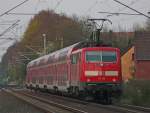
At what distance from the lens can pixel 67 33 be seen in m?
87.2

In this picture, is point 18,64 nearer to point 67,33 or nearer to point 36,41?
point 36,41

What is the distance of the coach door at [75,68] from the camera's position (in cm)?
3244

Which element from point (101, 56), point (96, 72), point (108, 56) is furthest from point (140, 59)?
point (96, 72)

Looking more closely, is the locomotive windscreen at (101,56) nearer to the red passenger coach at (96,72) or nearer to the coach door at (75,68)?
the red passenger coach at (96,72)

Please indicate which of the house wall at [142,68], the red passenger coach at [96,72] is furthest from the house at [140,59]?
the red passenger coach at [96,72]

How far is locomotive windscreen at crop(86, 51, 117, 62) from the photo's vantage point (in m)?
32.2

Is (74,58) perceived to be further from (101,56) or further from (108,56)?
(108,56)

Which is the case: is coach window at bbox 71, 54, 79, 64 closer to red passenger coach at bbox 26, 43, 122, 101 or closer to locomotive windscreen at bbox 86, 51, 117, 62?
red passenger coach at bbox 26, 43, 122, 101

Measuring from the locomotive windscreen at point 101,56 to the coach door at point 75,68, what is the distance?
69 centimetres

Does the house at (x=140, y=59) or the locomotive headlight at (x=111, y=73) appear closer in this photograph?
the locomotive headlight at (x=111, y=73)

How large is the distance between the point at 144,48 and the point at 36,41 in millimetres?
32356

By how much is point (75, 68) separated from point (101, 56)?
2.11 meters

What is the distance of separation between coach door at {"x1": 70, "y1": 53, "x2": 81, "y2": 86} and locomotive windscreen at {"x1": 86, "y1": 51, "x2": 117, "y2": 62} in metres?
0.69

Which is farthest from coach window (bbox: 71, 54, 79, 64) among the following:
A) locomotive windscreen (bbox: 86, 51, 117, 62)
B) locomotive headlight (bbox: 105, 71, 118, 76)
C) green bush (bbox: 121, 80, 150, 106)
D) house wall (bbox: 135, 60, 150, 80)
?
house wall (bbox: 135, 60, 150, 80)
